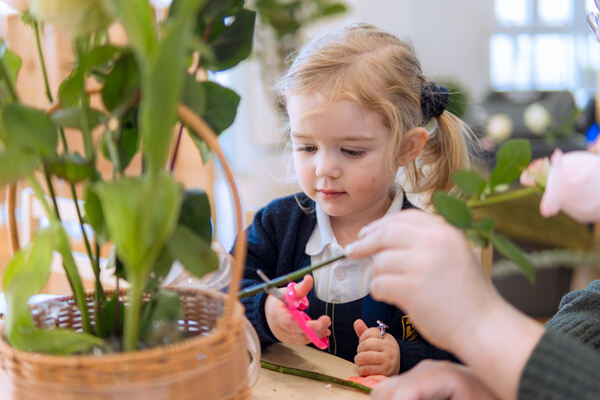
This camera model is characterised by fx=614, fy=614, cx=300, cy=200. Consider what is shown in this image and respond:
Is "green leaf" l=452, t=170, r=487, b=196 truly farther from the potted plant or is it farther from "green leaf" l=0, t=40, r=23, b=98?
"green leaf" l=0, t=40, r=23, b=98

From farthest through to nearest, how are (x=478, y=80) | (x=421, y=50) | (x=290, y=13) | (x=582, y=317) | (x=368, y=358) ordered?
1. (x=478, y=80)
2. (x=421, y=50)
3. (x=290, y=13)
4. (x=368, y=358)
5. (x=582, y=317)

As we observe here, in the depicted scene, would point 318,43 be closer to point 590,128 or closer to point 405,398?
point 405,398

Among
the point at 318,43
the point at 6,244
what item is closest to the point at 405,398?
the point at 318,43

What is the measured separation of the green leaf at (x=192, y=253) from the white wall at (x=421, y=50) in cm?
358

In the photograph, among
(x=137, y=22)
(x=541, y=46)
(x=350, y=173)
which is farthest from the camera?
(x=541, y=46)

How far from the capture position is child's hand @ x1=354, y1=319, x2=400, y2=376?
31.0 inches

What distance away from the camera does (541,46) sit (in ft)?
17.5

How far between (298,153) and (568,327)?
1.47ft

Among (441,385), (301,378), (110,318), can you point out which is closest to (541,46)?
(301,378)

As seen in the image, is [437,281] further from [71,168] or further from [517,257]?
[71,168]

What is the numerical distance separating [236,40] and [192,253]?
0.20m

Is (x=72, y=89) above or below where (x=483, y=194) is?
above

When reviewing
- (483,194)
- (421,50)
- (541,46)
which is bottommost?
(541,46)

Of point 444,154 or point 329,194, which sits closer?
point 329,194
